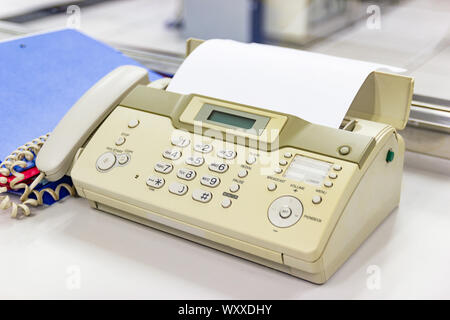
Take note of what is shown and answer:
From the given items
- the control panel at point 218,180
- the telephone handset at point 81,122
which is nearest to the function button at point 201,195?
the control panel at point 218,180

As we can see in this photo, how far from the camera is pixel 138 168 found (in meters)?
0.63

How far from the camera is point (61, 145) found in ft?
2.24

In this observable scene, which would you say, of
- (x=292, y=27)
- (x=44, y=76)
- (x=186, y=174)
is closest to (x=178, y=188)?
(x=186, y=174)

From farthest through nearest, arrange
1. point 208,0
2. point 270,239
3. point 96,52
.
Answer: point 208,0, point 96,52, point 270,239

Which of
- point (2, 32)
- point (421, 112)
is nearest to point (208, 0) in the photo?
point (2, 32)

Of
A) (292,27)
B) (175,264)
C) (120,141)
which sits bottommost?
(292,27)

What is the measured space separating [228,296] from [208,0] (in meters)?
2.75

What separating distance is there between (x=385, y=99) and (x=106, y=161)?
0.36 m

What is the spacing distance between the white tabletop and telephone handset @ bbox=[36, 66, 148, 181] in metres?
0.07

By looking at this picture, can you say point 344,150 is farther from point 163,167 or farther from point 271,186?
point 163,167

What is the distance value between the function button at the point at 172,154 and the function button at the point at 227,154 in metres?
0.05

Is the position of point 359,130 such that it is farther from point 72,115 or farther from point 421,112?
point 72,115

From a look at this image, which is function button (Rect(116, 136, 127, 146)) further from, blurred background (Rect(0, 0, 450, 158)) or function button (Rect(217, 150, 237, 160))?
blurred background (Rect(0, 0, 450, 158))

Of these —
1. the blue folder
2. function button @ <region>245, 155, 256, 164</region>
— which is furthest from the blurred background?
function button @ <region>245, 155, 256, 164</region>
